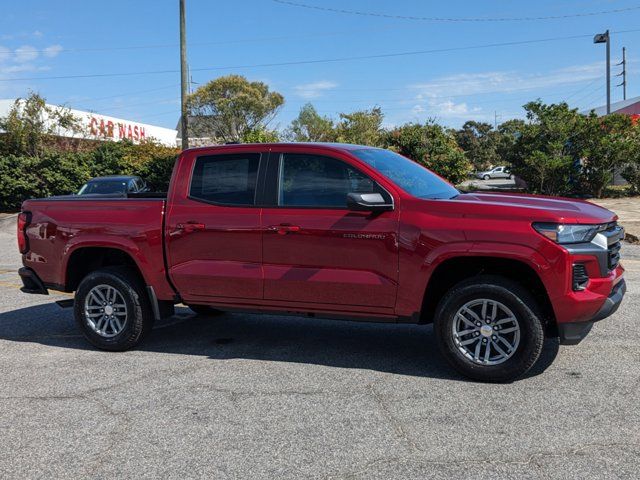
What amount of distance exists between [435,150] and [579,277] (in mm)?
18512

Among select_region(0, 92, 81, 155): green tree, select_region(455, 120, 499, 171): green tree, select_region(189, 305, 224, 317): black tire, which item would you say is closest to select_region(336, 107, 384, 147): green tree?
select_region(0, 92, 81, 155): green tree

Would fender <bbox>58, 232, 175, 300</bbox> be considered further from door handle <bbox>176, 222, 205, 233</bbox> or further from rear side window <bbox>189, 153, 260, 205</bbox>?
rear side window <bbox>189, 153, 260, 205</bbox>

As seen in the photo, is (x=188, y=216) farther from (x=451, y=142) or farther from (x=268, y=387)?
(x=451, y=142)

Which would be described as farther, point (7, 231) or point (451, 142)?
point (451, 142)

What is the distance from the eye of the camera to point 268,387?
15.8 feet

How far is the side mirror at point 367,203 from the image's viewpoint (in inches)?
188

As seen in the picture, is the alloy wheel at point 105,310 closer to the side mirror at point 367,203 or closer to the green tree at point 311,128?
the side mirror at point 367,203

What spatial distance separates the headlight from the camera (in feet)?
14.7

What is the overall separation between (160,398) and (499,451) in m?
2.46

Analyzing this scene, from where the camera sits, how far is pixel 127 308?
584cm

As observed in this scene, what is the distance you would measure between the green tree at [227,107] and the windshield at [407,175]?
130ft

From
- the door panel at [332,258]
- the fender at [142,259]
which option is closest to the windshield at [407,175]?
the door panel at [332,258]

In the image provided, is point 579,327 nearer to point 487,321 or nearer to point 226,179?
point 487,321

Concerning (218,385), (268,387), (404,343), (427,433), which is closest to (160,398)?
(218,385)
